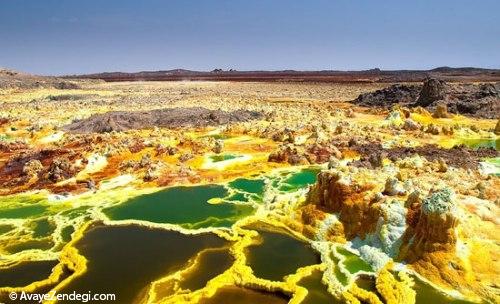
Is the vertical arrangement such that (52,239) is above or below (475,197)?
below

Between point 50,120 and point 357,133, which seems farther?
point 50,120

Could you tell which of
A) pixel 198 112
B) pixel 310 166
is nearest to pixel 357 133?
pixel 310 166

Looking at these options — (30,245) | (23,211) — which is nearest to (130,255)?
(30,245)

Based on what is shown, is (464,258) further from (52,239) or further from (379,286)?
(52,239)

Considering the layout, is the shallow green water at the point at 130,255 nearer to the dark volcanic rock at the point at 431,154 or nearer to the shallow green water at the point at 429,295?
→ the shallow green water at the point at 429,295

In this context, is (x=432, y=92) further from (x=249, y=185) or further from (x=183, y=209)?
(x=183, y=209)

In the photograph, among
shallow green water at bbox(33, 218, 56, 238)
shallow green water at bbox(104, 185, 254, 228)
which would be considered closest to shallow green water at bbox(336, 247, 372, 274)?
shallow green water at bbox(104, 185, 254, 228)

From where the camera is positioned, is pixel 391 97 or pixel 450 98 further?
pixel 391 97
